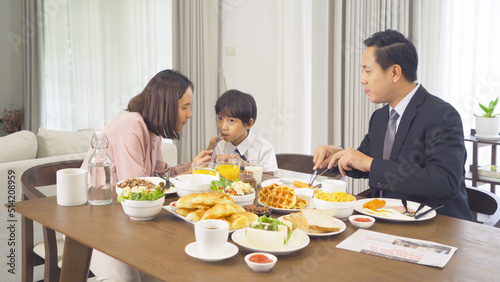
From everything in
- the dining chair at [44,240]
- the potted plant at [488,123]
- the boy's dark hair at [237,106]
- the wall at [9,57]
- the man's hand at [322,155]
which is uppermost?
the wall at [9,57]

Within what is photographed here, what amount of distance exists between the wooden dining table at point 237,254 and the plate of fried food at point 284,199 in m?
0.04

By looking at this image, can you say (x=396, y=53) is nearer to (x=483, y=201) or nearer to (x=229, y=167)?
(x=483, y=201)

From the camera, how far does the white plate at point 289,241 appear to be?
1.01 meters

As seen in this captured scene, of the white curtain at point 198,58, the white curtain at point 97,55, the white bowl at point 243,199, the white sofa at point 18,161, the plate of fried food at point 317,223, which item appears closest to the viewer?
the plate of fried food at point 317,223

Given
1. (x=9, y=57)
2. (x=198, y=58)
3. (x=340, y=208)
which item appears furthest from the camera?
(x=9, y=57)

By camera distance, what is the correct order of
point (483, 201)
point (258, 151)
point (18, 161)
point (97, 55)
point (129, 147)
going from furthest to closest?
1. point (97, 55)
2. point (258, 151)
3. point (18, 161)
4. point (129, 147)
5. point (483, 201)

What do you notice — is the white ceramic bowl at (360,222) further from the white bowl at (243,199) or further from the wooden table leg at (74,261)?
the wooden table leg at (74,261)

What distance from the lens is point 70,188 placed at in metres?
1.39

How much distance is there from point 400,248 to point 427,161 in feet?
2.17

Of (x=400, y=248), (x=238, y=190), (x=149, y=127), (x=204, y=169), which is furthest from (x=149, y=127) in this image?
(x=400, y=248)

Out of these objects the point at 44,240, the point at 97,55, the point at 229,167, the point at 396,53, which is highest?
the point at 97,55

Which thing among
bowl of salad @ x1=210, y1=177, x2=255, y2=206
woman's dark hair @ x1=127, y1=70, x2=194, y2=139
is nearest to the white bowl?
bowl of salad @ x1=210, y1=177, x2=255, y2=206

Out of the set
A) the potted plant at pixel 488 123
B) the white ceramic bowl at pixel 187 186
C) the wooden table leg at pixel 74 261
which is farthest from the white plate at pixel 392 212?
the potted plant at pixel 488 123

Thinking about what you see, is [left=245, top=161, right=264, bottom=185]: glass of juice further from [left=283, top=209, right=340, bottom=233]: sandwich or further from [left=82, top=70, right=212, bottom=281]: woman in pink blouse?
[left=283, top=209, right=340, bottom=233]: sandwich
